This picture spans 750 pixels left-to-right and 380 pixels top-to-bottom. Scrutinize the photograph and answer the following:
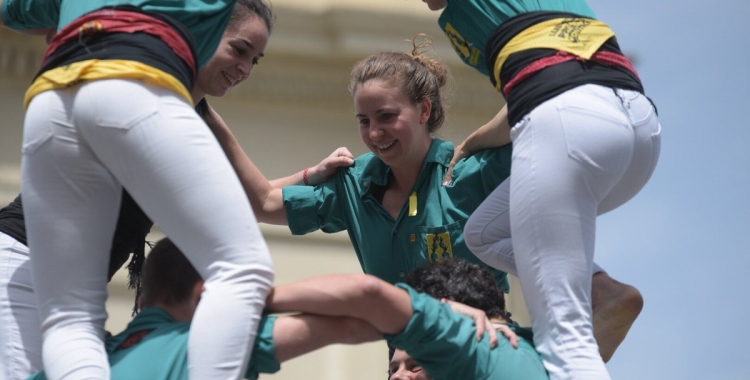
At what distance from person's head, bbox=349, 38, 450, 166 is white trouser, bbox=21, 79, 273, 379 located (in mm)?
1404

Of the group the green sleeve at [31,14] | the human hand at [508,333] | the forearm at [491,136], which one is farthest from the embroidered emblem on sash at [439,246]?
the green sleeve at [31,14]

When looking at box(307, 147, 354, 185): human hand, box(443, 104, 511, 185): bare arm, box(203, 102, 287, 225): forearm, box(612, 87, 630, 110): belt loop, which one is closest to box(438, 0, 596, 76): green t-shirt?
box(612, 87, 630, 110): belt loop

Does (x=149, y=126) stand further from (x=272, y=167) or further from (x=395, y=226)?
(x=272, y=167)

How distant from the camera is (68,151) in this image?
10.1 ft

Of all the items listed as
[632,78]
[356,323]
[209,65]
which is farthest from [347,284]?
[209,65]

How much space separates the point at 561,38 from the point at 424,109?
123 centimetres

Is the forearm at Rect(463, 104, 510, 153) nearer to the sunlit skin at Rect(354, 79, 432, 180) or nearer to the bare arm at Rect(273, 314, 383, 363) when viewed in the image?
the sunlit skin at Rect(354, 79, 432, 180)

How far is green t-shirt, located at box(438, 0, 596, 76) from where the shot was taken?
3422 mm

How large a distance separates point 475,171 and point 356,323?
1.27 meters

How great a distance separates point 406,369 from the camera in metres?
3.70

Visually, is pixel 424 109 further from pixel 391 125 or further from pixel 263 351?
pixel 263 351

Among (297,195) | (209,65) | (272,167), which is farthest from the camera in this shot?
(272,167)

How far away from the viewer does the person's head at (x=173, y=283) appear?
326cm

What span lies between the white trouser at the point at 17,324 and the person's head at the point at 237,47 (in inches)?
30.0
